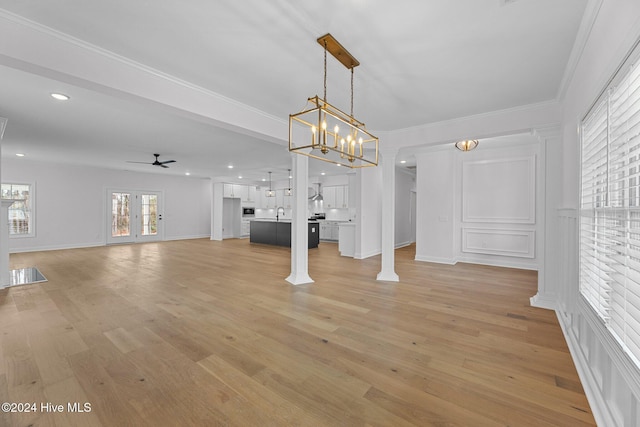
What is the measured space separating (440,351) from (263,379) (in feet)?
4.87

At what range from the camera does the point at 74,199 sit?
841cm

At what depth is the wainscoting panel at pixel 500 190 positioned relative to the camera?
5449mm

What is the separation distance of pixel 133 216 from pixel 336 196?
7.51 metres

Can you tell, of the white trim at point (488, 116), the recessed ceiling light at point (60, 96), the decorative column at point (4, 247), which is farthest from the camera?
the decorative column at point (4, 247)

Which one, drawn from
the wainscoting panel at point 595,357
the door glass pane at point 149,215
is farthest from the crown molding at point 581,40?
the door glass pane at point 149,215

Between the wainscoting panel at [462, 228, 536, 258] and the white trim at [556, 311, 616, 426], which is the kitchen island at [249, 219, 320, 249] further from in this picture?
the white trim at [556, 311, 616, 426]

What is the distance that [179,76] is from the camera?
2.73 meters

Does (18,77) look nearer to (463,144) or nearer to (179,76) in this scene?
(179,76)

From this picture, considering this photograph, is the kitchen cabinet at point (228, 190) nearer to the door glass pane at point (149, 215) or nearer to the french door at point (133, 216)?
the french door at point (133, 216)

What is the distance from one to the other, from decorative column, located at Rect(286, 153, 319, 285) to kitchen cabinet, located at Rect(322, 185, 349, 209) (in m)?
5.77

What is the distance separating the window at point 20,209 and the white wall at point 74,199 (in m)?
0.14

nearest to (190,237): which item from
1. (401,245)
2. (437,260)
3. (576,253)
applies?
(401,245)

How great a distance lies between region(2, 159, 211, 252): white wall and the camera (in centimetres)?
764

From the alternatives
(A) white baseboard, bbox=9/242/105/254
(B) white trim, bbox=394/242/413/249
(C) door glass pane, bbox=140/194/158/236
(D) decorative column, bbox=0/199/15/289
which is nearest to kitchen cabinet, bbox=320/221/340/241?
(B) white trim, bbox=394/242/413/249
